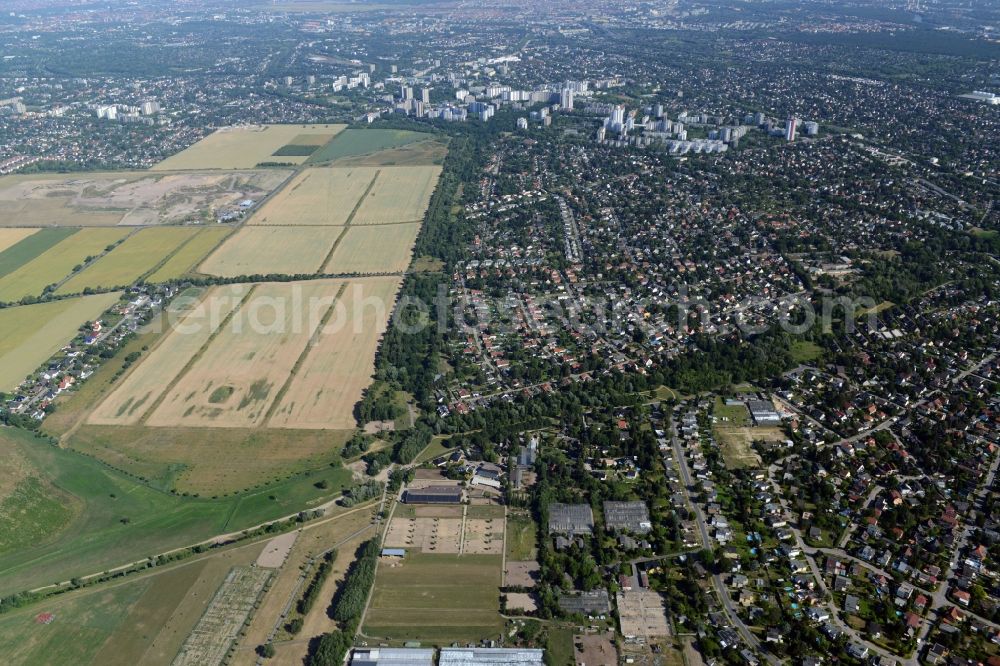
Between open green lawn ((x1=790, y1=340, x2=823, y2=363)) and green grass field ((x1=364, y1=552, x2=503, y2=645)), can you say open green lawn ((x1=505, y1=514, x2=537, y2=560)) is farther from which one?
open green lawn ((x1=790, y1=340, x2=823, y2=363))

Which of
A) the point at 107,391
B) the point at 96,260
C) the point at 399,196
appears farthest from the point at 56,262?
the point at 399,196

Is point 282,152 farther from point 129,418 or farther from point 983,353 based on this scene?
point 983,353

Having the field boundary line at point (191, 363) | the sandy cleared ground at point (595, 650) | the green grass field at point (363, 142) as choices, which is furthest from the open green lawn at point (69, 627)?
the green grass field at point (363, 142)

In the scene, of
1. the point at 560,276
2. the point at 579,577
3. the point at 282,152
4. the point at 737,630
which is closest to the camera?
the point at 737,630

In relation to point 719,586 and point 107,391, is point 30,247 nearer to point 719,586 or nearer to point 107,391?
point 107,391

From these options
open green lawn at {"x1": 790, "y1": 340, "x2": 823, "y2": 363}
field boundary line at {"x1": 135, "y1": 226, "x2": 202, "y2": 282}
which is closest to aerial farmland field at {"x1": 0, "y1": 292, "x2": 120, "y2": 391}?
field boundary line at {"x1": 135, "y1": 226, "x2": 202, "y2": 282}

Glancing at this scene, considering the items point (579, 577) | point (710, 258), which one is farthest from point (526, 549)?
point (710, 258)
